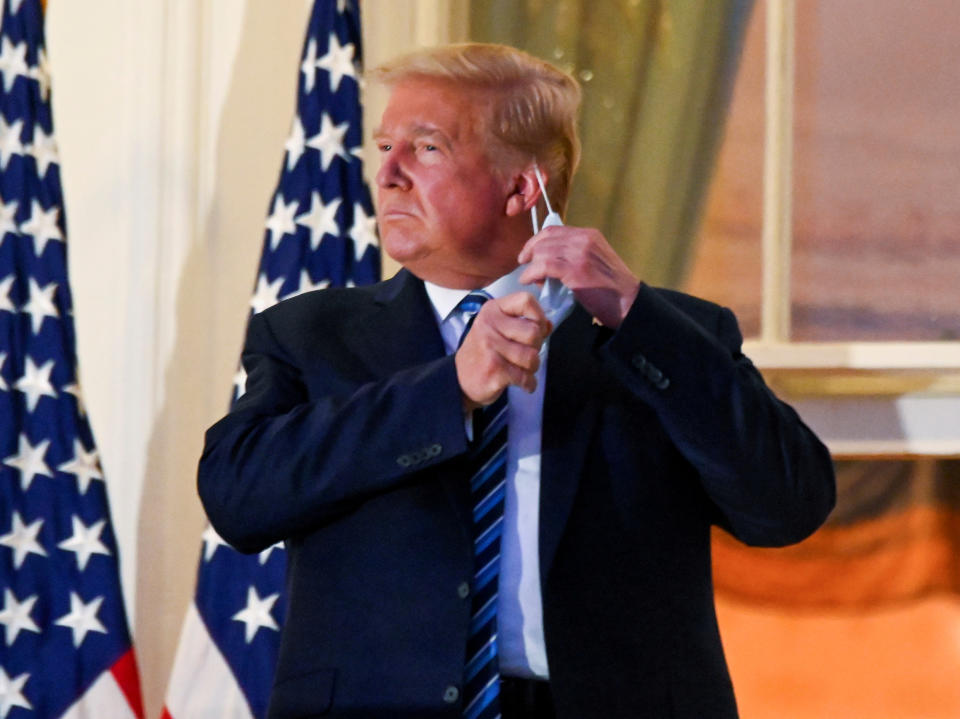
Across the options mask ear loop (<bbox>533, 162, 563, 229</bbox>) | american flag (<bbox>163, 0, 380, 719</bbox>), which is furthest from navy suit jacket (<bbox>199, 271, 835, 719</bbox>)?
american flag (<bbox>163, 0, 380, 719</bbox>)

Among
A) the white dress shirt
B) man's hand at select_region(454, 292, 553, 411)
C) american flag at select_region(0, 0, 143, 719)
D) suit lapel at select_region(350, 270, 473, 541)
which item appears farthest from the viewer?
american flag at select_region(0, 0, 143, 719)

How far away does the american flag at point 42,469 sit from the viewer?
3.06 m

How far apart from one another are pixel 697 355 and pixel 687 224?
203 centimetres

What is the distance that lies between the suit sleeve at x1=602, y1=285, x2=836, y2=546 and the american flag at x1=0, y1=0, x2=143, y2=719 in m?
1.89

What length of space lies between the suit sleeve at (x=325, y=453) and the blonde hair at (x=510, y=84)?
0.49m

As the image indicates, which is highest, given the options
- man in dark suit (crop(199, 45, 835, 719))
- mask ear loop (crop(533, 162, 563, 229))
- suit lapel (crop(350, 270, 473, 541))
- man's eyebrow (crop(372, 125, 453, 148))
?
man's eyebrow (crop(372, 125, 453, 148))

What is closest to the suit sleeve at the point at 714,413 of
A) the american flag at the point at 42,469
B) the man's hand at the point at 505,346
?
the man's hand at the point at 505,346

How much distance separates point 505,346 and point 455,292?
0.42 meters

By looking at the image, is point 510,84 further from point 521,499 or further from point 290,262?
point 290,262

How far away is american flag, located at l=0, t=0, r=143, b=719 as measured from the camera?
3064 mm

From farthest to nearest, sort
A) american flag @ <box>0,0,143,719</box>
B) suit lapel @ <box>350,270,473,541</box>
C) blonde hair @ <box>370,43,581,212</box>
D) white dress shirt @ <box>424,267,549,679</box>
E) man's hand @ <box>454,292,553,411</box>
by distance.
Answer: american flag @ <box>0,0,143,719</box> < blonde hair @ <box>370,43,581,212</box> < suit lapel @ <box>350,270,473,541</box> < white dress shirt @ <box>424,267,549,679</box> < man's hand @ <box>454,292,553,411</box>

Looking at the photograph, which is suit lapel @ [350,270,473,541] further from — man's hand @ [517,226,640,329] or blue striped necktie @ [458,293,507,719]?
man's hand @ [517,226,640,329]

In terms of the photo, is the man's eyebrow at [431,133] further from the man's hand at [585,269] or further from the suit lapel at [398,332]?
the man's hand at [585,269]

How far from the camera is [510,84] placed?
2059 mm
